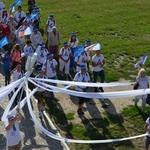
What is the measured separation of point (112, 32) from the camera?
802 inches

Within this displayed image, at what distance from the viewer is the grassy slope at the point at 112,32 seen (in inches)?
503

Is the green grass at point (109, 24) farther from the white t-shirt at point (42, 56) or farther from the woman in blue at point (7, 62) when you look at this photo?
the woman in blue at point (7, 62)

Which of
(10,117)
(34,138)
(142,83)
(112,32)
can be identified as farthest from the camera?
(112,32)

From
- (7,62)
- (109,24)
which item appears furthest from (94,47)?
(109,24)

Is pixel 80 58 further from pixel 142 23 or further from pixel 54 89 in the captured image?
pixel 142 23

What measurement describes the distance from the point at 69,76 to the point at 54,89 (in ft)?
17.0

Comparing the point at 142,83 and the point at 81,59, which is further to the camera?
the point at 81,59

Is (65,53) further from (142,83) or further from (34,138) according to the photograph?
(34,138)

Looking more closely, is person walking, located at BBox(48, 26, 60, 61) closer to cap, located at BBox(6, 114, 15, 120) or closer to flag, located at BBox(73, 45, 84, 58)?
flag, located at BBox(73, 45, 84, 58)

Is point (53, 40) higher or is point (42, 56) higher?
point (53, 40)

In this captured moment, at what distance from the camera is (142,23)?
21438 millimetres

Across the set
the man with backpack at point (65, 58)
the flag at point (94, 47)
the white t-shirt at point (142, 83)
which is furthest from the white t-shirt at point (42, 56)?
the white t-shirt at point (142, 83)

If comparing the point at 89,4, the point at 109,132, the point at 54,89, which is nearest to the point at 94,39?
the point at 89,4

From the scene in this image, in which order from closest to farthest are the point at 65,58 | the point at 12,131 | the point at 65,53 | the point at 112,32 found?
1. the point at 12,131
2. the point at 65,53
3. the point at 65,58
4. the point at 112,32
